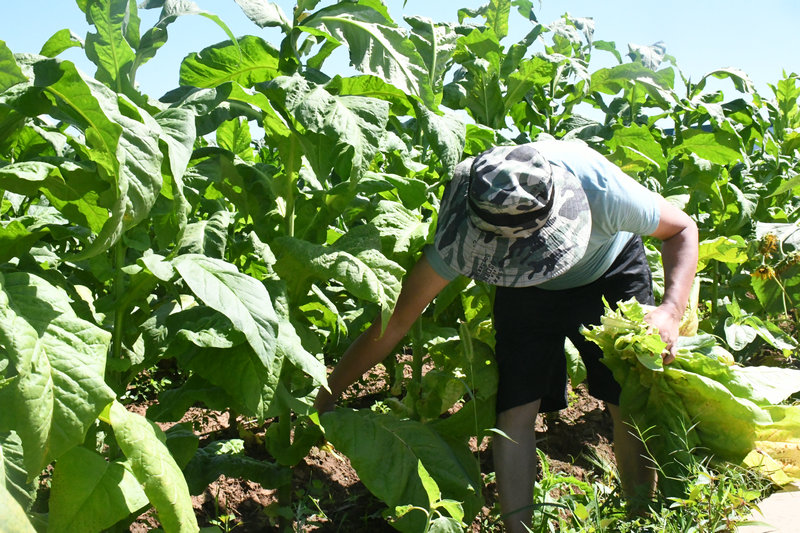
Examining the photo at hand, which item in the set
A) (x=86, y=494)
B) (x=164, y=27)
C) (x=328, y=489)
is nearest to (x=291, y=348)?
(x=86, y=494)

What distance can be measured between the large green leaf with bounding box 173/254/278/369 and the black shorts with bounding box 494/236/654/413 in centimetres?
123

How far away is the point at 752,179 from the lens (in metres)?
5.09

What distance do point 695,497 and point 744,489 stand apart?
0.26m

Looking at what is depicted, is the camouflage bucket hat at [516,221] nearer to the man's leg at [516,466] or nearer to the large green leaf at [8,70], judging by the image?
the man's leg at [516,466]

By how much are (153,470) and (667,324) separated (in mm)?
1631

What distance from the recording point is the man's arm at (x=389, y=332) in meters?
2.48

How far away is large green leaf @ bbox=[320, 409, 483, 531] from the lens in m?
2.33

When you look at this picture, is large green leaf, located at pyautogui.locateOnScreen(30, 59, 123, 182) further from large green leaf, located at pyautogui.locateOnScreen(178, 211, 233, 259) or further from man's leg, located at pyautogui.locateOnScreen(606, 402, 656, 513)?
man's leg, located at pyautogui.locateOnScreen(606, 402, 656, 513)

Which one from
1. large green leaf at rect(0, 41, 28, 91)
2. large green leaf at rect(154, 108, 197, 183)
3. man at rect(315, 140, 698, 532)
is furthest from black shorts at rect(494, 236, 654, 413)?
large green leaf at rect(0, 41, 28, 91)

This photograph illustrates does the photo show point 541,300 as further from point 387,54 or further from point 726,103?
point 726,103

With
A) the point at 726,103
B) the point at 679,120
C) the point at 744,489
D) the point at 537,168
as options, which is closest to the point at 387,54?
the point at 537,168

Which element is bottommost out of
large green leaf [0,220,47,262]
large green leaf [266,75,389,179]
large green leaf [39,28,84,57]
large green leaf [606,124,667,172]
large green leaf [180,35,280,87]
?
large green leaf [606,124,667,172]

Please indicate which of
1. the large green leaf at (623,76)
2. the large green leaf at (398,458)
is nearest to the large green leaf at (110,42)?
the large green leaf at (398,458)

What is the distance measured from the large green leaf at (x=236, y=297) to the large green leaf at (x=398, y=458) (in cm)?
74
